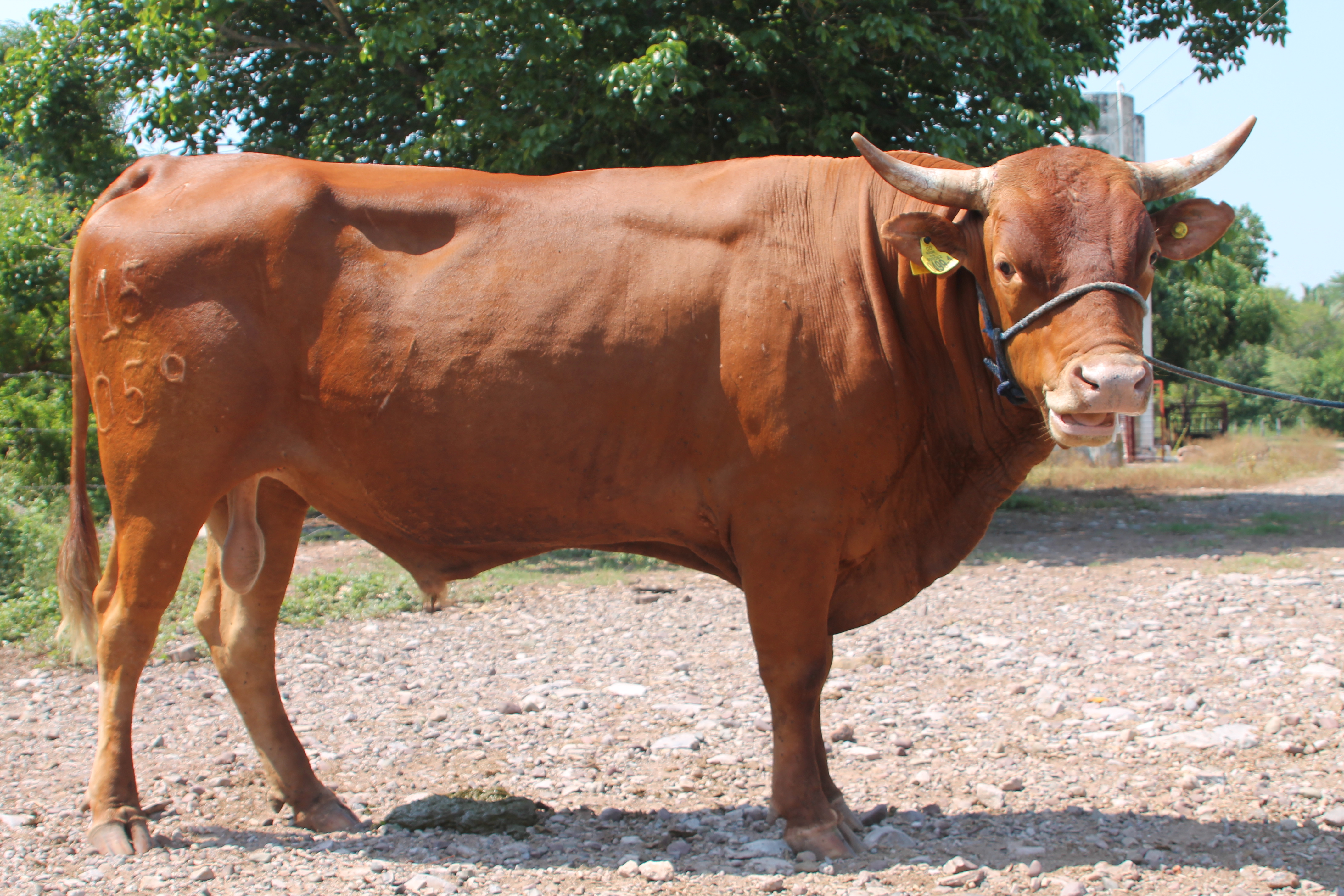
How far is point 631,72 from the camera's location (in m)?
9.04

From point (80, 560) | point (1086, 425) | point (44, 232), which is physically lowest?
point (80, 560)

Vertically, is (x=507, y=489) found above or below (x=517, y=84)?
below

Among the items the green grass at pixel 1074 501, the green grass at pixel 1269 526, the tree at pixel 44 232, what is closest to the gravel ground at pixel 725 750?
the green grass at pixel 1269 526

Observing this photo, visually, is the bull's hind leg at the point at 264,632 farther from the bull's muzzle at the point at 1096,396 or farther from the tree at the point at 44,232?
the tree at the point at 44,232

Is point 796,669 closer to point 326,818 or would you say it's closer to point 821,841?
point 821,841

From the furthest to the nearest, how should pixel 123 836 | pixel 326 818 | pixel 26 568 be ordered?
pixel 26 568
pixel 326 818
pixel 123 836

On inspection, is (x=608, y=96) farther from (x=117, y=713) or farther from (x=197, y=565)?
(x=117, y=713)

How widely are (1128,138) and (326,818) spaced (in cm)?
3002

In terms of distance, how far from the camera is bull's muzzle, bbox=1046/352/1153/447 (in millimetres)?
2906

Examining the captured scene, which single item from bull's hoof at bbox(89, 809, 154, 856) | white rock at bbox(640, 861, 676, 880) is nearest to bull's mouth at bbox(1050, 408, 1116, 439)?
white rock at bbox(640, 861, 676, 880)

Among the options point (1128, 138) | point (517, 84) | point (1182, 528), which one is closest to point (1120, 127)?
point (1128, 138)

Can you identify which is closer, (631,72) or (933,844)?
(933,844)

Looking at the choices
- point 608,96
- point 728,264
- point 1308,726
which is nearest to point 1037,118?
point 608,96

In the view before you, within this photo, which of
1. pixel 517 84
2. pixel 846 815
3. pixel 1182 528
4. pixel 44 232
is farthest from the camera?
pixel 1182 528
